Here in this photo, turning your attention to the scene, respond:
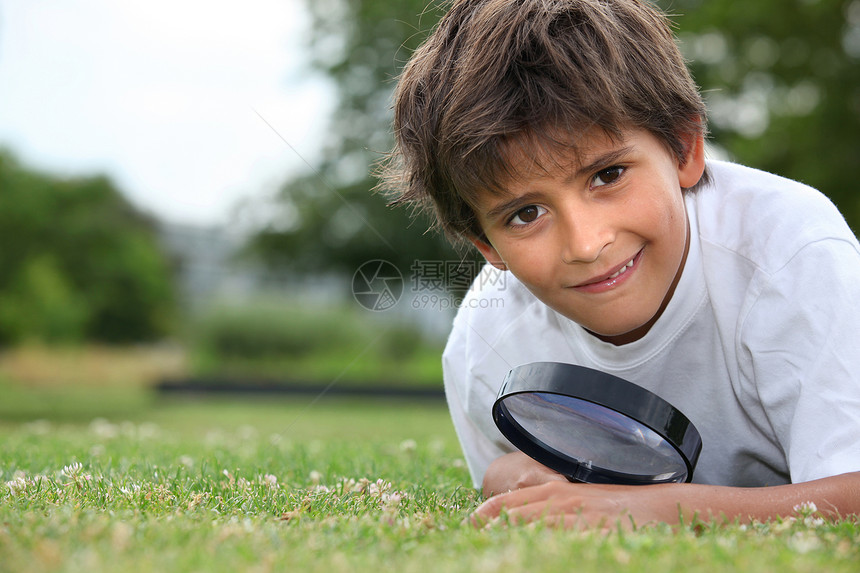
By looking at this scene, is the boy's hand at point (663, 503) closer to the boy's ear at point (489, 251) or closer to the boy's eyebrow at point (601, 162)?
the boy's eyebrow at point (601, 162)

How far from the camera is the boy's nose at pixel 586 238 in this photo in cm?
277

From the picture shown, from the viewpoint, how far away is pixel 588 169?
282 cm

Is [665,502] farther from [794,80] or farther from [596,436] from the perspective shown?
[794,80]

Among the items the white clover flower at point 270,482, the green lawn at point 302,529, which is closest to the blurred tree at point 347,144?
the green lawn at point 302,529

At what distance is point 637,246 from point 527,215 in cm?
42

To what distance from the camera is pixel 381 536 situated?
220 centimetres

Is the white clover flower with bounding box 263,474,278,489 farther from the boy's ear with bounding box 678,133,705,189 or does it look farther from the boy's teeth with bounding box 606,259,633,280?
the boy's ear with bounding box 678,133,705,189

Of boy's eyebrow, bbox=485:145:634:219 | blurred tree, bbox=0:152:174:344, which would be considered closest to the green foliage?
blurred tree, bbox=0:152:174:344

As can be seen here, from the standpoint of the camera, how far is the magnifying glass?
2621mm

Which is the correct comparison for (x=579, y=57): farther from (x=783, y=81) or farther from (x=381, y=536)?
(x=783, y=81)

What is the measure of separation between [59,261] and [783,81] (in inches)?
875

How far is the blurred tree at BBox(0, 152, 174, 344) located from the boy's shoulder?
23493 mm

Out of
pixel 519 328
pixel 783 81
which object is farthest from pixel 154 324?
pixel 519 328

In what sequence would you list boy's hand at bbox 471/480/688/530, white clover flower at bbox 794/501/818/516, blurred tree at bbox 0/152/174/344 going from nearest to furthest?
1. boy's hand at bbox 471/480/688/530
2. white clover flower at bbox 794/501/818/516
3. blurred tree at bbox 0/152/174/344
